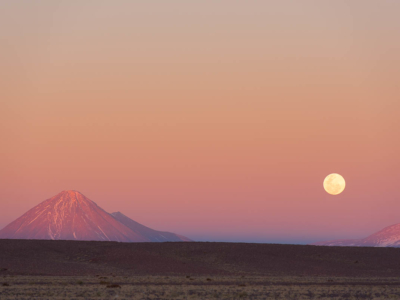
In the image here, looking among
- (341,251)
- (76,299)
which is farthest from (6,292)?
(341,251)

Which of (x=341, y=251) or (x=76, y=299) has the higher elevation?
(x=341, y=251)

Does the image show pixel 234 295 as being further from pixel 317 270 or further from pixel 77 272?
pixel 317 270

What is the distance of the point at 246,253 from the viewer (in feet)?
267

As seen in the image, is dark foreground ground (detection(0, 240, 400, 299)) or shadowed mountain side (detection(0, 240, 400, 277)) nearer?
dark foreground ground (detection(0, 240, 400, 299))

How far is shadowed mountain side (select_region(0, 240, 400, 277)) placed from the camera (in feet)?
220

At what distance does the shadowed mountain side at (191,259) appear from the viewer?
6700cm

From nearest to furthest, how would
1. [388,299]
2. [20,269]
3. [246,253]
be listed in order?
[388,299]
[20,269]
[246,253]

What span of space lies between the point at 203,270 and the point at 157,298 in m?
34.4

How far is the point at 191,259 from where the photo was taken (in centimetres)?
7800

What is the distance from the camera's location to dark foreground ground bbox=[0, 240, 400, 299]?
4781 cm

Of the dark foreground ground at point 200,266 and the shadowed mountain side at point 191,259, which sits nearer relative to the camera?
the dark foreground ground at point 200,266

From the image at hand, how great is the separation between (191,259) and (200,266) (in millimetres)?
5196

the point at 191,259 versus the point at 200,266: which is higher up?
the point at 191,259

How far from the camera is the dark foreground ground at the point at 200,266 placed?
47.8 meters
